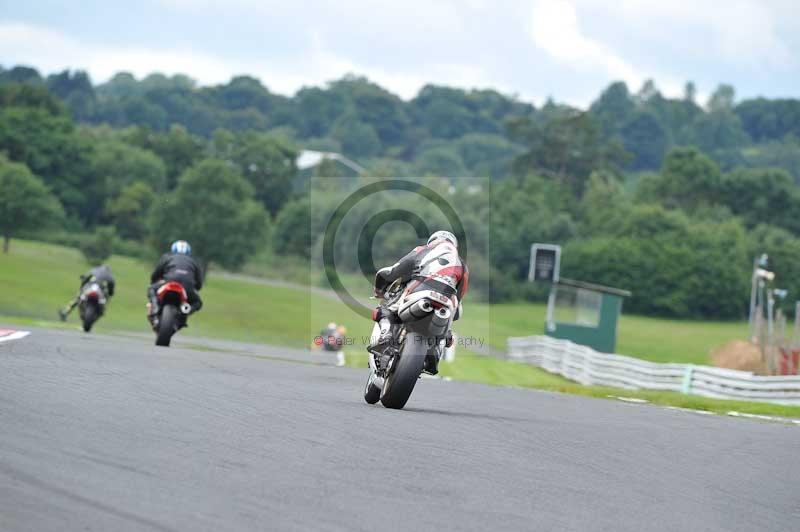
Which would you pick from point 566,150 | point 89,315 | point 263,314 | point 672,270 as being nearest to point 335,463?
point 89,315

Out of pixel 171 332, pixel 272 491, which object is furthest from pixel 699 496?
pixel 171 332

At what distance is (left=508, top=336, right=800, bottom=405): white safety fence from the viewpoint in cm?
2253

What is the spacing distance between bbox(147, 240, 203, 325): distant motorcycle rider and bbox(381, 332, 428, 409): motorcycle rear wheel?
8379 millimetres

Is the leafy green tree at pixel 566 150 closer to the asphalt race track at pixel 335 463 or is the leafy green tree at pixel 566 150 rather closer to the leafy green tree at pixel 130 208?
the leafy green tree at pixel 130 208

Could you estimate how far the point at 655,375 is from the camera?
28703 millimetres

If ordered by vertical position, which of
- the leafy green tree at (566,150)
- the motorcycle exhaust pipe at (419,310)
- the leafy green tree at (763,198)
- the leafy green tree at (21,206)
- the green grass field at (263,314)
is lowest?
the green grass field at (263,314)

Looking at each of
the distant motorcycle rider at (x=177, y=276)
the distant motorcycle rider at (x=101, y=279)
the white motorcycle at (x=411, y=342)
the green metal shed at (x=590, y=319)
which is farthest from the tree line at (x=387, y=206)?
the white motorcycle at (x=411, y=342)

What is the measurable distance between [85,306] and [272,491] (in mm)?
19560

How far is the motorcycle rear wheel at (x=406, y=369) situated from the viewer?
11547 millimetres

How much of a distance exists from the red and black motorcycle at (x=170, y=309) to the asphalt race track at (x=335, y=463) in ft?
21.9

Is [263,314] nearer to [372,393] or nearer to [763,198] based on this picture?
[372,393]

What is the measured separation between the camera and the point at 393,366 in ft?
38.7

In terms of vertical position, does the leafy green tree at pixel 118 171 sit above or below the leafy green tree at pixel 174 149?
below

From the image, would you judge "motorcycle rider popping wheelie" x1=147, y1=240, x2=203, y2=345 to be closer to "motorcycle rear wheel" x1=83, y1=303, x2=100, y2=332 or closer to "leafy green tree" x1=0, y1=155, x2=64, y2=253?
"motorcycle rear wheel" x1=83, y1=303, x2=100, y2=332
